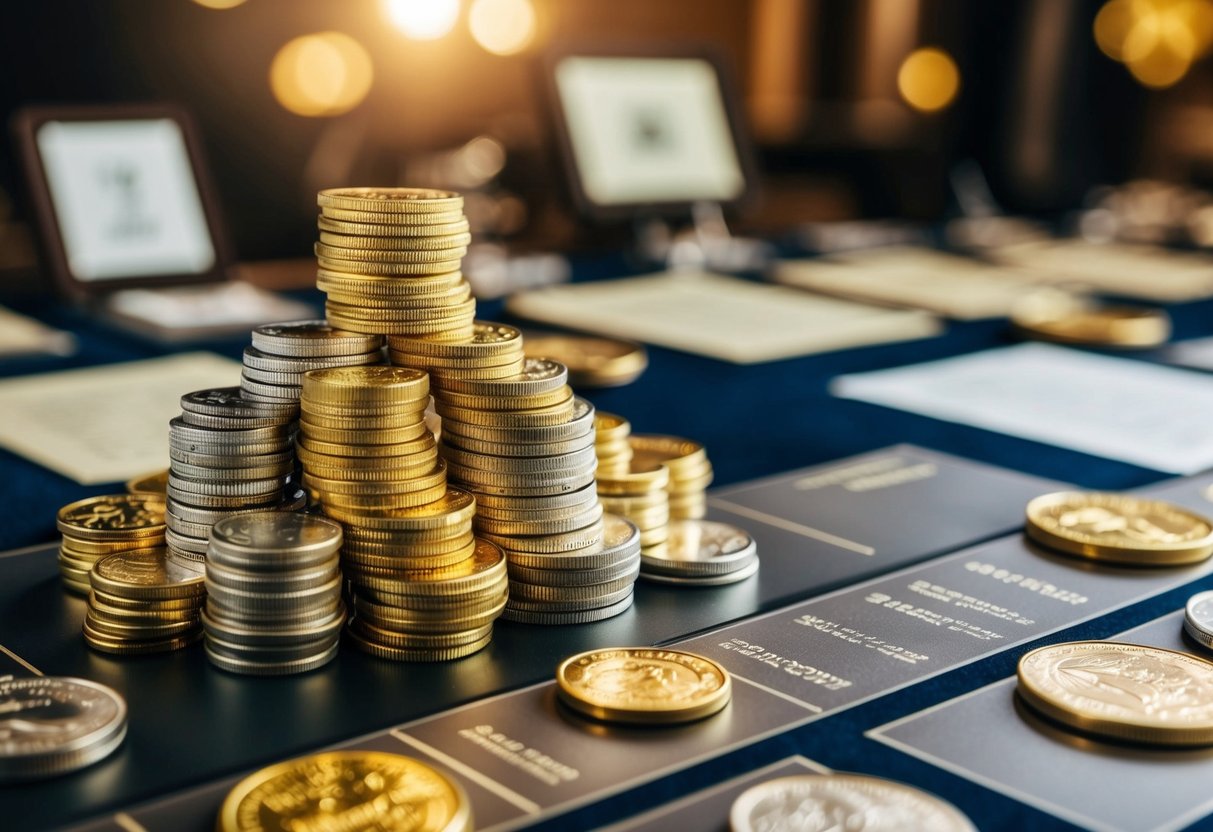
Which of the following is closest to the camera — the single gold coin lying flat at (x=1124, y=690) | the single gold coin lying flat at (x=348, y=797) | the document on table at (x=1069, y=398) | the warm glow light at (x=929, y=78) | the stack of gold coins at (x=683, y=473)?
the single gold coin lying flat at (x=348, y=797)

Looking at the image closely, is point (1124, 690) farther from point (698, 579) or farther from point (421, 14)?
point (421, 14)

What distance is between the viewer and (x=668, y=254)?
3408 millimetres

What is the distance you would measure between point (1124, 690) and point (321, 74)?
4.51 metres

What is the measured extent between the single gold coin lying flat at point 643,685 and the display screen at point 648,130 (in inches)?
83.1

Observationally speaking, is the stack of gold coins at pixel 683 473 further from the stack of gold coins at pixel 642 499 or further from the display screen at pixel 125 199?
the display screen at pixel 125 199

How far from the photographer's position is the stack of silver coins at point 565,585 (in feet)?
4.02

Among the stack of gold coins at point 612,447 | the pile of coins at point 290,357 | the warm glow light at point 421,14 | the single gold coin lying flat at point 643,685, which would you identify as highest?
the warm glow light at point 421,14

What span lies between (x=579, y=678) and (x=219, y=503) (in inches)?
14.2

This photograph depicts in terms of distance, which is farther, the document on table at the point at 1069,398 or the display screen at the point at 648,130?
the display screen at the point at 648,130

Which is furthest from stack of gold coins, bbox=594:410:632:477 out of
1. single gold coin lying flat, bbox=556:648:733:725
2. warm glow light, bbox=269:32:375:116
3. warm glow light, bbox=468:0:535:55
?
warm glow light, bbox=468:0:535:55

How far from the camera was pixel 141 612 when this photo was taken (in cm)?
114

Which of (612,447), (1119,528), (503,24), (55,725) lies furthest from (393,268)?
(503,24)

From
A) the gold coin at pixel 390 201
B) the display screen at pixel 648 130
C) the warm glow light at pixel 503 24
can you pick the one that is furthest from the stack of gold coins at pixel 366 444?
the warm glow light at pixel 503 24

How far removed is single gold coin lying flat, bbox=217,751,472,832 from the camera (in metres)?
0.86
